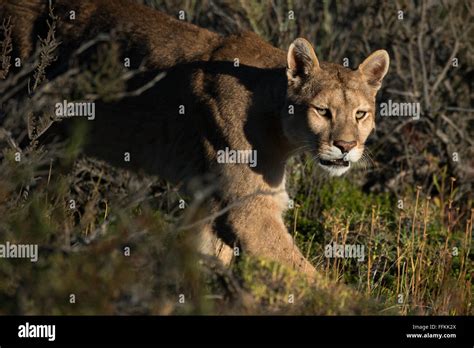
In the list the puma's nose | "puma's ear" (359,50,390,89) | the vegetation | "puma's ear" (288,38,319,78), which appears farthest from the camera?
→ "puma's ear" (359,50,390,89)

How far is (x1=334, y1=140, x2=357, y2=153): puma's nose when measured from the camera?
6293 mm

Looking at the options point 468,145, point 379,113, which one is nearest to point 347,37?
point 379,113

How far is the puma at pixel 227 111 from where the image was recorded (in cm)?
Answer: 648

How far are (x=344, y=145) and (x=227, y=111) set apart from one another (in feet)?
3.05

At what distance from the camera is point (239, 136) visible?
21.6 ft

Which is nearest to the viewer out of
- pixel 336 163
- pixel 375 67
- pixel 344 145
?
pixel 344 145

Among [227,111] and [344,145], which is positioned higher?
[227,111]

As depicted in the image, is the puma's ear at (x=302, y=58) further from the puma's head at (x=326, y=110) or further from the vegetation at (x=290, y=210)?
the vegetation at (x=290, y=210)

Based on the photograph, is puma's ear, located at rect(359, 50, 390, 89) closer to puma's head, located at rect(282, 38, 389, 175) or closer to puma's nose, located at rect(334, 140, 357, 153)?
puma's head, located at rect(282, 38, 389, 175)

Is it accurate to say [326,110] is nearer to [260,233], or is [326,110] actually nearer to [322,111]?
[322,111]

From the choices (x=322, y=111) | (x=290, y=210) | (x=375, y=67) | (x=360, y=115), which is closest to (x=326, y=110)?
(x=322, y=111)

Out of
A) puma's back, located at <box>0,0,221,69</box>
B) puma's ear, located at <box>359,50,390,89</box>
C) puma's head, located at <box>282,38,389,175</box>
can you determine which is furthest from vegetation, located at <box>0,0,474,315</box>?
puma's ear, located at <box>359,50,390,89</box>

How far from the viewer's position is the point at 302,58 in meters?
6.66

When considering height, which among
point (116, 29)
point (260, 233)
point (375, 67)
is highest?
point (116, 29)
